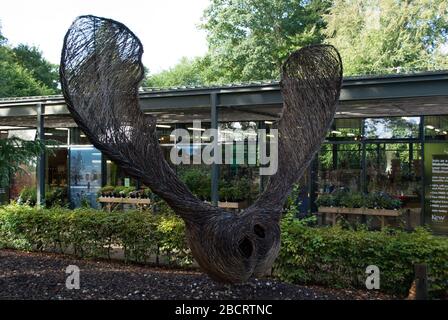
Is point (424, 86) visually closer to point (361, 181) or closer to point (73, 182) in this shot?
point (361, 181)

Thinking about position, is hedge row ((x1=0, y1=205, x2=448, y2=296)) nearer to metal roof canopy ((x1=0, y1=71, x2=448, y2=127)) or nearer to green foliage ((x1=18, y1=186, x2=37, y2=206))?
metal roof canopy ((x1=0, y1=71, x2=448, y2=127))

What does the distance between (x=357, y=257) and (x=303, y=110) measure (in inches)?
83.5

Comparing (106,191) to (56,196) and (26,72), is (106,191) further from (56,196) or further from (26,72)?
(26,72)

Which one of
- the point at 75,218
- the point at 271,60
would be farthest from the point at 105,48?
the point at 271,60

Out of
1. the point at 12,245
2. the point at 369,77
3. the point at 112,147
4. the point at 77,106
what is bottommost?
the point at 12,245

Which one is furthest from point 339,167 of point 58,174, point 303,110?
point 58,174

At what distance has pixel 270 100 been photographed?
32.5 feet

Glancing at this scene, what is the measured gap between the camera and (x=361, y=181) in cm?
1284

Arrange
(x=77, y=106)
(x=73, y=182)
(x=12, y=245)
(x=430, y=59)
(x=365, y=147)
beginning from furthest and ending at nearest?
(x=430, y=59)
(x=73, y=182)
(x=365, y=147)
(x=12, y=245)
(x=77, y=106)

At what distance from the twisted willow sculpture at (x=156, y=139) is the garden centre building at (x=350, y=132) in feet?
11.6

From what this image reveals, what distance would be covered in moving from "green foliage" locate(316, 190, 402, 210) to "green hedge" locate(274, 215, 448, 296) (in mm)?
4701

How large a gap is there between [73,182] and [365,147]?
923cm

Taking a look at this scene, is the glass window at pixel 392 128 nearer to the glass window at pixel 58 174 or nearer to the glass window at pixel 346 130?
the glass window at pixel 346 130

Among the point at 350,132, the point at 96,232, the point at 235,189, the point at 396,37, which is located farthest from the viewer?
the point at 396,37
